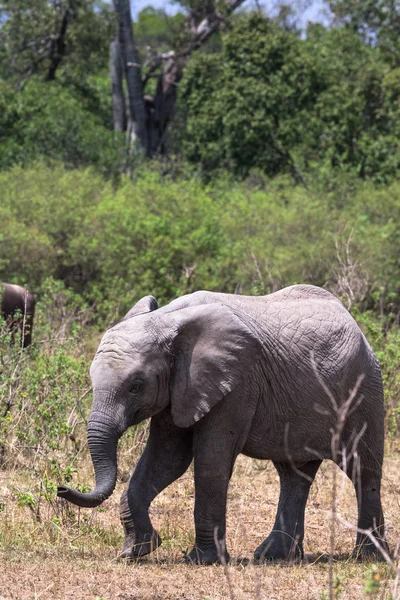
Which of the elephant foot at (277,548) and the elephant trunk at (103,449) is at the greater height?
the elephant trunk at (103,449)

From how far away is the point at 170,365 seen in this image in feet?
20.1

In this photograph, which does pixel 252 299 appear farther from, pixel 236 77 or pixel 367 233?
pixel 236 77

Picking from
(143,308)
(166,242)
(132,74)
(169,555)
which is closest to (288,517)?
(169,555)

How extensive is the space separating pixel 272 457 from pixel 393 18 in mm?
24588

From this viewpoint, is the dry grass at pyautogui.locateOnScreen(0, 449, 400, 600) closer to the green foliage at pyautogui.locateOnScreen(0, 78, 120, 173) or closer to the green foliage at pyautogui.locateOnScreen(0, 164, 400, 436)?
the green foliage at pyautogui.locateOnScreen(0, 164, 400, 436)

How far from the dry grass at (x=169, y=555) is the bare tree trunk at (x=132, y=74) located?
1932cm

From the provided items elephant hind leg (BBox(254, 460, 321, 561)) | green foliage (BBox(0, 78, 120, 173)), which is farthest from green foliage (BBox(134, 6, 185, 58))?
elephant hind leg (BBox(254, 460, 321, 561))

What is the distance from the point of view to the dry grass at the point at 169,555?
5.35 metres

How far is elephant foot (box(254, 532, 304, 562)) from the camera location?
6.56 meters

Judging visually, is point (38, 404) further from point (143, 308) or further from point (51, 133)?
point (51, 133)

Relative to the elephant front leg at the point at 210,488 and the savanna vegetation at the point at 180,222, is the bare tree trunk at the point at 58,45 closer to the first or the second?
the savanna vegetation at the point at 180,222

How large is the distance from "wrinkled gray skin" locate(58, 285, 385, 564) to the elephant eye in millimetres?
11

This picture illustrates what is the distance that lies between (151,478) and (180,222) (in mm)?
10419

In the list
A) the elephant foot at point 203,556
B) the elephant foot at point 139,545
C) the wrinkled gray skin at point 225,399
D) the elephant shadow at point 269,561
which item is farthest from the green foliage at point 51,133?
the elephant foot at point 203,556
